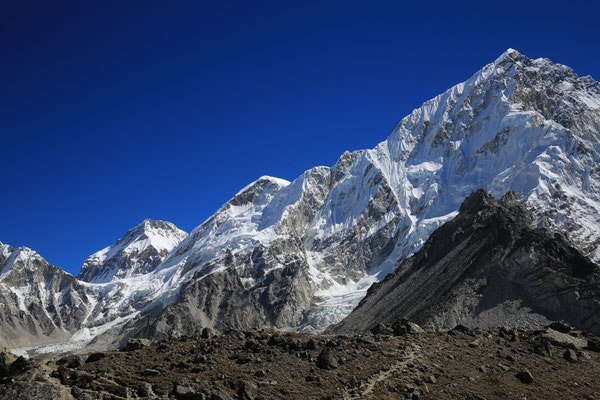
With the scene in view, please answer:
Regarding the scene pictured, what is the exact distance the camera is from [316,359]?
77.3 feet

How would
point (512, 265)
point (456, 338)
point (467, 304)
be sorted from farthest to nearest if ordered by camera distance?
point (512, 265)
point (467, 304)
point (456, 338)

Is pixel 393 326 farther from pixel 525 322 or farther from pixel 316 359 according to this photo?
pixel 525 322

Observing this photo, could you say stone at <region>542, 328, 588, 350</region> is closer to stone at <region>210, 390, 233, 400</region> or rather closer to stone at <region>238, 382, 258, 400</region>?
stone at <region>238, 382, 258, 400</region>

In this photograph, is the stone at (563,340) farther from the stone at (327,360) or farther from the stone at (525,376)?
the stone at (327,360)

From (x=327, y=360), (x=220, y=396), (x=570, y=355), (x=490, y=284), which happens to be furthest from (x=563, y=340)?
(x=490, y=284)

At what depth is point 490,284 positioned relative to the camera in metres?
102

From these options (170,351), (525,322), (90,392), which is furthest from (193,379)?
(525,322)

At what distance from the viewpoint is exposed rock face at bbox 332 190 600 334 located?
91.9 metres

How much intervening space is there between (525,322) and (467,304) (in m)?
14.0

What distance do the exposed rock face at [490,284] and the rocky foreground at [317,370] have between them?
61.6 m

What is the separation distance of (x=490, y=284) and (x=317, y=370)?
88.5m

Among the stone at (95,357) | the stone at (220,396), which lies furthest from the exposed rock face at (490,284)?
the stone at (220,396)

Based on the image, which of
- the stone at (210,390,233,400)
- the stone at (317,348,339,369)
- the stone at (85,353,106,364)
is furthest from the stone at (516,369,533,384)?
the stone at (85,353,106,364)

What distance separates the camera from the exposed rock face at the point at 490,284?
91.9 m
